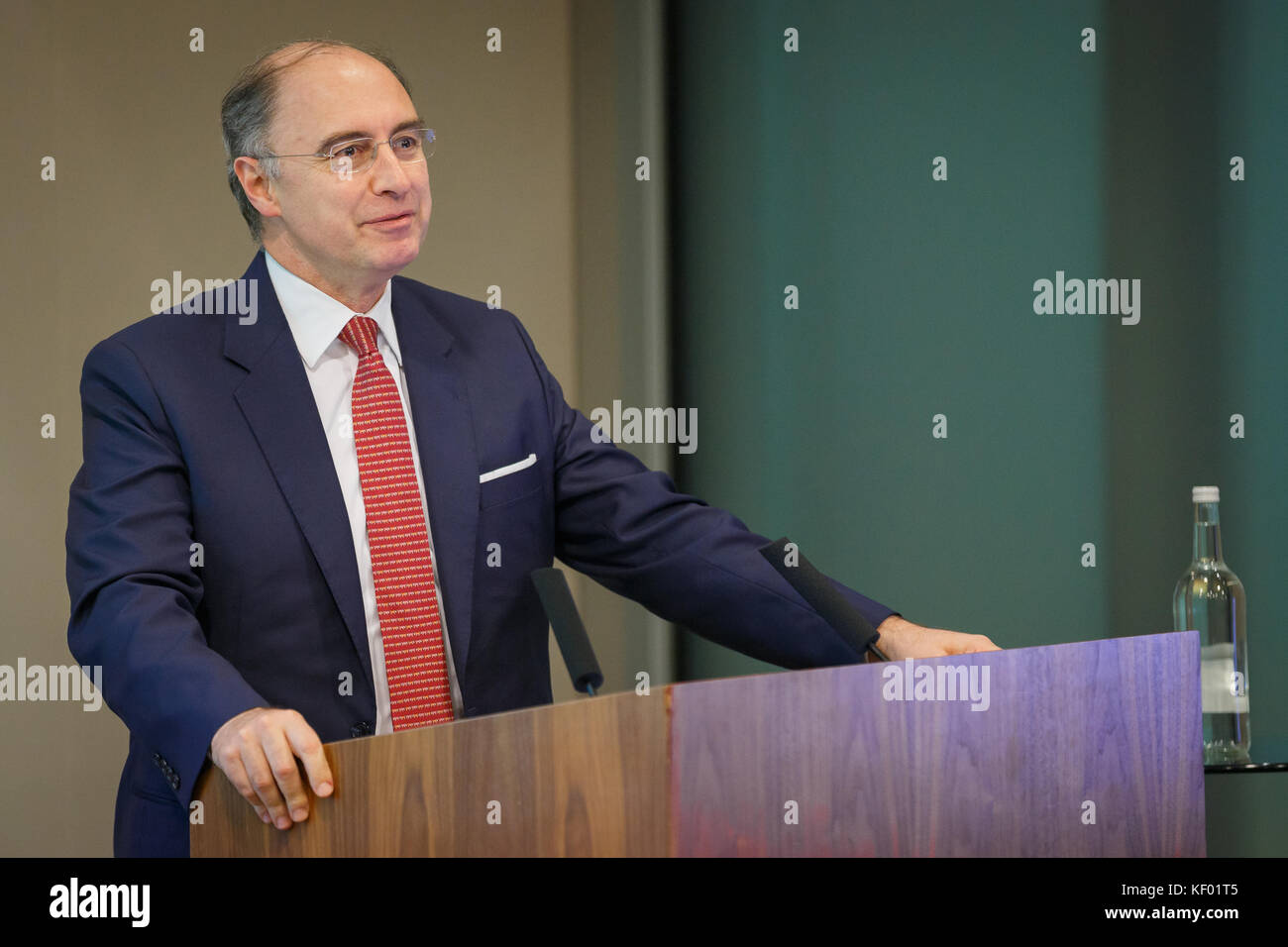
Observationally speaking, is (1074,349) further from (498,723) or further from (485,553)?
(498,723)

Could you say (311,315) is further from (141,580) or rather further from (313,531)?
(141,580)

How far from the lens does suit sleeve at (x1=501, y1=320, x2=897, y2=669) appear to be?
1625 mm

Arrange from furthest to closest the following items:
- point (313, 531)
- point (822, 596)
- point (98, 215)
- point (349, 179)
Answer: point (98, 215) < point (349, 179) < point (313, 531) < point (822, 596)

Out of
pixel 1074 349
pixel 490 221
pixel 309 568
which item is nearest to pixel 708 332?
pixel 490 221

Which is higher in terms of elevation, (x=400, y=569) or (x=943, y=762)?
(x=400, y=569)

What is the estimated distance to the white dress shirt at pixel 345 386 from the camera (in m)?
1.62

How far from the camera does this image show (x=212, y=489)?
159cm

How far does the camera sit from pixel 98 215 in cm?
262

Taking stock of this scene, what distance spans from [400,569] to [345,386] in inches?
10.5

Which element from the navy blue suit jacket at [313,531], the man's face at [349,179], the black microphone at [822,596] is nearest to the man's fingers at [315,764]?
the navy blue suit jacket at [313,531]

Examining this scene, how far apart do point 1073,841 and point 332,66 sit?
131 cm

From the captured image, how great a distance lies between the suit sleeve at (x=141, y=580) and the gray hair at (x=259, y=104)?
1.04ft

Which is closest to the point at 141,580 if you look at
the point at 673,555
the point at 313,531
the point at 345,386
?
the point at 313,531

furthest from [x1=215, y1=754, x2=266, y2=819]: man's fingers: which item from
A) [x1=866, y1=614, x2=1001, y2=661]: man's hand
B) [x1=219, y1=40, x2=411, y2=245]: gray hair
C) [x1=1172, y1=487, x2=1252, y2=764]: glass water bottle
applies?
[x1=1172, y1=487, x2=1252, y2=764]: glass water bottle
